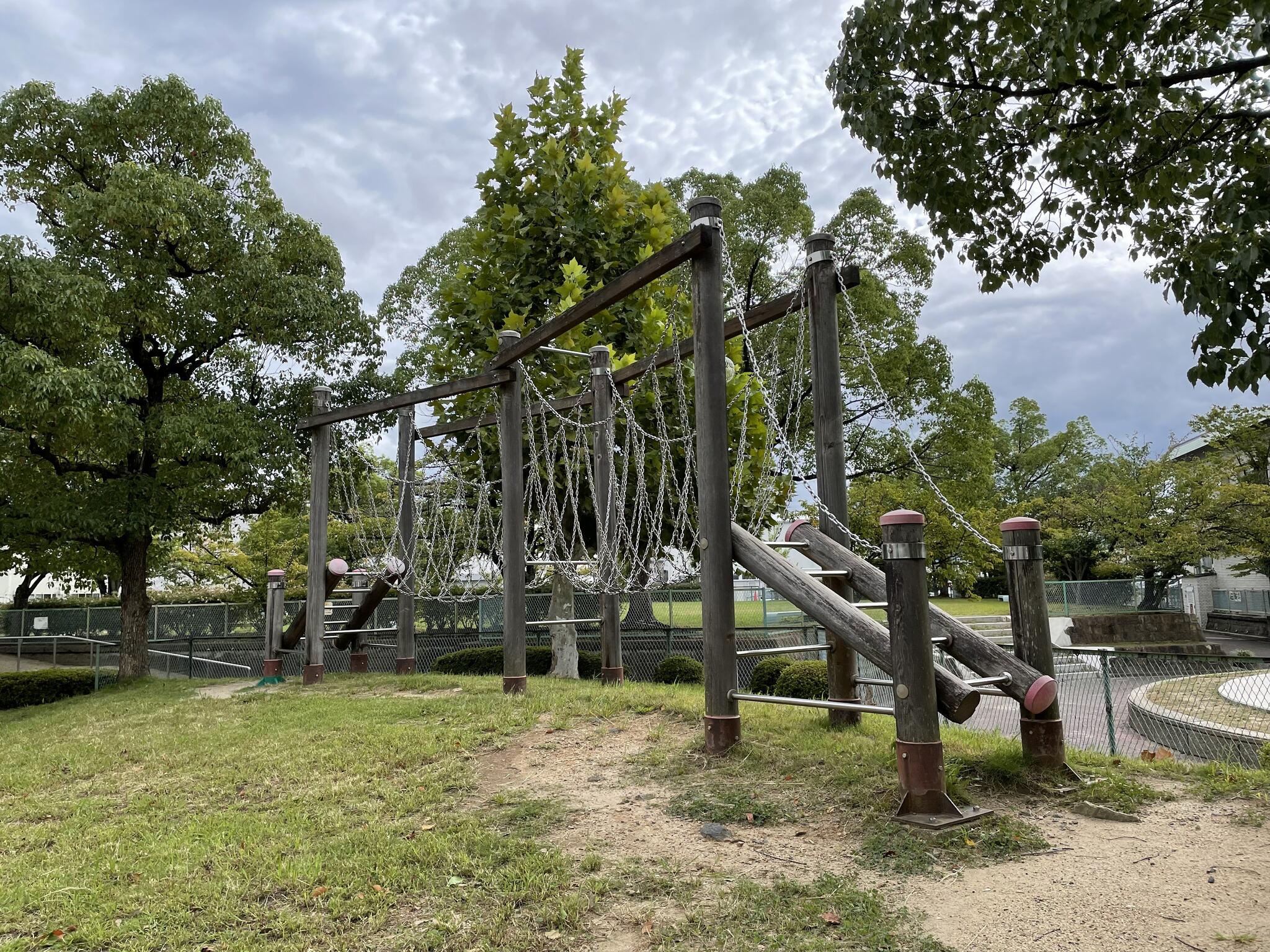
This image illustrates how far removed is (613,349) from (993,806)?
33.0ft

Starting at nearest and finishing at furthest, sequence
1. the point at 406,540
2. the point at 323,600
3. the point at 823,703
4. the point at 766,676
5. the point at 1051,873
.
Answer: the point at 1051,873 → the point at 823,703 → the point at 766,676 → the point at 323,600 → the point at 406,540

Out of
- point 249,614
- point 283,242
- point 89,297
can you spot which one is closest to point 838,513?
→ point 89,297

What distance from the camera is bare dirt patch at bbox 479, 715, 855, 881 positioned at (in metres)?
3.89

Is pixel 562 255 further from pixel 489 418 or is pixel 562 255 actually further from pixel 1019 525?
pixel 1019 525

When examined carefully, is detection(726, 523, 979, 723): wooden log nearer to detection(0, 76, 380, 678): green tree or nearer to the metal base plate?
the metal base plate

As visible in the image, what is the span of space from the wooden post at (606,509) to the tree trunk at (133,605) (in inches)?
389

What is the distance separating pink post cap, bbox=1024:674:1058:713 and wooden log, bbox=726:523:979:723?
0.42 m

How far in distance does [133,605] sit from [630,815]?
562 inches

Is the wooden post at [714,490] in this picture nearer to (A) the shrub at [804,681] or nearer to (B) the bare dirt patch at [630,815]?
(B) the bare dirt patch at [630,815]

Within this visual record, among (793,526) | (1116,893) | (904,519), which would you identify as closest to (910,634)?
(904,519)

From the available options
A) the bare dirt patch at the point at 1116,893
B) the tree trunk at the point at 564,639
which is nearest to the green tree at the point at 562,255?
the tree trunk at the point at 564,639

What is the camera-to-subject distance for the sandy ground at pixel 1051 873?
3.07 meters

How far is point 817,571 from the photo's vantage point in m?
5.95

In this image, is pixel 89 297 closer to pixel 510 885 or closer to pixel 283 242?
pixel 283 242
